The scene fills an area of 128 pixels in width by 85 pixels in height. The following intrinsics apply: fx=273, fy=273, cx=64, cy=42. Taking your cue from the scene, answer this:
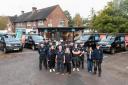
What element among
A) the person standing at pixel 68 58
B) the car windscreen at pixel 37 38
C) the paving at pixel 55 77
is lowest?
the paving at pixel 55 77

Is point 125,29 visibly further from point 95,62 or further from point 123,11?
point 95,62

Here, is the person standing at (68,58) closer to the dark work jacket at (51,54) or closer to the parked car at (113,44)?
the dark work jacket at (51,54)

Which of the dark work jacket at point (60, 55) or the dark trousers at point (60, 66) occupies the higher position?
the dark work jacket at point (60, 55)

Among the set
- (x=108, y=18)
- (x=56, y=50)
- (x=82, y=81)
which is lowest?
(x=82, y=81)

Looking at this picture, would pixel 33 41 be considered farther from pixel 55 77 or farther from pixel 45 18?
pixel 45 18

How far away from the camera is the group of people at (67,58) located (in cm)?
1524

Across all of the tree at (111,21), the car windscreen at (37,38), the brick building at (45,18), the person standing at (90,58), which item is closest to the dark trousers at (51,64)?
the person standing at (90,58)

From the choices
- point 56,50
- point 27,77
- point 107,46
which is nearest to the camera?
point 27,77

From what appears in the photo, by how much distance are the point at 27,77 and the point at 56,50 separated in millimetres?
2568

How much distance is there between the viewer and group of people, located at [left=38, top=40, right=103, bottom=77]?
1524 cm

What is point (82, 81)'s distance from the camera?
44.3ft

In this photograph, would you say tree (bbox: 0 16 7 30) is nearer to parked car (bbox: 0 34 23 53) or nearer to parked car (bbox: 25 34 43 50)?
parked car (bbox: 25 34 43 50)

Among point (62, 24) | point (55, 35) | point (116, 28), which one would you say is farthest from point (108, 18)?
point (62, 24)

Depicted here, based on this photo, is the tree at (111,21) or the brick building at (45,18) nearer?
the tree at (111,21)
